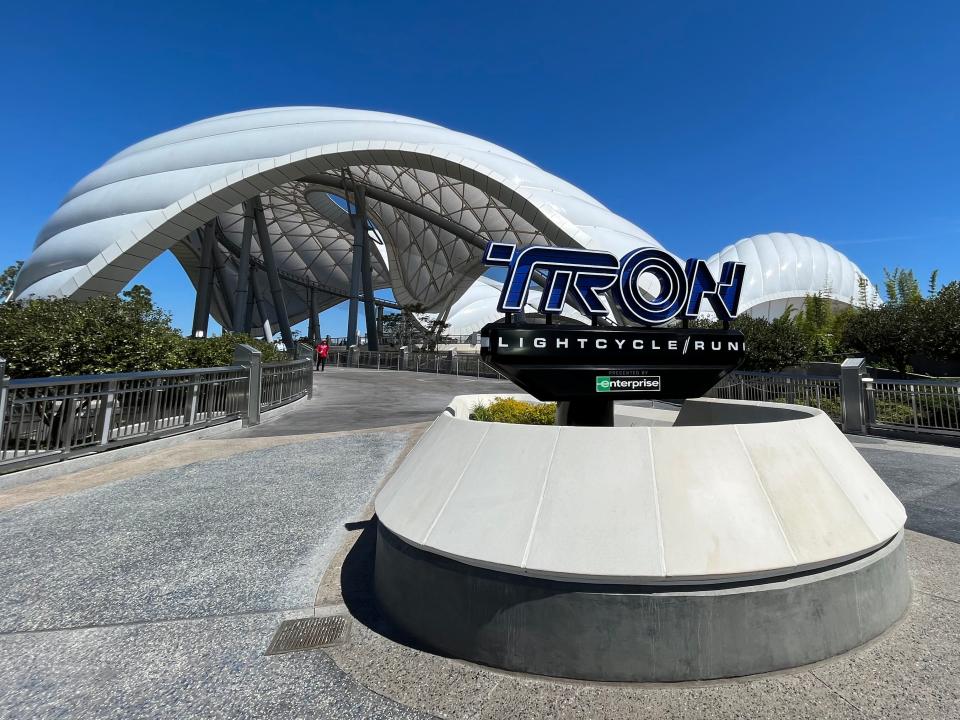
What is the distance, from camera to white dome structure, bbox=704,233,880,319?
63.7 meters

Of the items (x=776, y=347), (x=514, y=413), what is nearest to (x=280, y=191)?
(x=776, y=347)

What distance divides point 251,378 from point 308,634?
477 inches

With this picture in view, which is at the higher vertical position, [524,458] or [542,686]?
[524,458]

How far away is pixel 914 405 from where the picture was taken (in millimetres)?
11922

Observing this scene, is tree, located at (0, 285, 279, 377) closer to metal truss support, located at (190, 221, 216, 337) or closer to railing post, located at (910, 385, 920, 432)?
railing post, located at (910, 385, 920, 432)

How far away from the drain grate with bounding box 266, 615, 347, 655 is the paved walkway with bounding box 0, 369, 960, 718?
0.10 meters

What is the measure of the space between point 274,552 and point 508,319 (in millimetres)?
3871

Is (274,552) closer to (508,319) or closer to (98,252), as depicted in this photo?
(508,319)

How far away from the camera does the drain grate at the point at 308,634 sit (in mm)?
3502

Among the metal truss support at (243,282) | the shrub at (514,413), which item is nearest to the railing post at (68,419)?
the shrub at (514,413)

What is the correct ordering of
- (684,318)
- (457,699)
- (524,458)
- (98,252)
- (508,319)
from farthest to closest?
(98,252) < (684,318) < (508,319) < (524,458) < (457,699)

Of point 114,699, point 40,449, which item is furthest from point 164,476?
point 114,699

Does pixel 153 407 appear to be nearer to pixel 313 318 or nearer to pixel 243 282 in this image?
pixel 243 282

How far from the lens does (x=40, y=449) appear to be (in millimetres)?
8438
